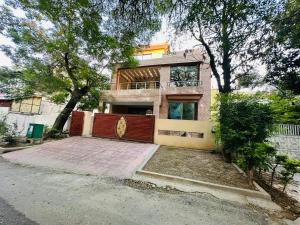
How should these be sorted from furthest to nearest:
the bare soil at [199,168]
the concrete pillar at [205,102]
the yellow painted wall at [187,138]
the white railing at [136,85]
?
the white railing at [136,85], the concrete pillar at [205,102], the yellow painted wall at [187,138], the bare soil at [199,168]

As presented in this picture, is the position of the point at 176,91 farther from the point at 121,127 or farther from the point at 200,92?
the point at 121,127

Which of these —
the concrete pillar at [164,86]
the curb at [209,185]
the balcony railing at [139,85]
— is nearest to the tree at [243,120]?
the curb at [209,185]

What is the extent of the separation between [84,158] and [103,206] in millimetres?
4299

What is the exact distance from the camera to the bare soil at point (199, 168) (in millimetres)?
5219

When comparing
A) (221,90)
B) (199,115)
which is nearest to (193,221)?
(221,90)

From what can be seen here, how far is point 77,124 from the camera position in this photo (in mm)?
12828

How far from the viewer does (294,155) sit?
919cm

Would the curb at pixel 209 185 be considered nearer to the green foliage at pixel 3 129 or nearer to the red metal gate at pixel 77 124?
the green foliage at pixel 3 129

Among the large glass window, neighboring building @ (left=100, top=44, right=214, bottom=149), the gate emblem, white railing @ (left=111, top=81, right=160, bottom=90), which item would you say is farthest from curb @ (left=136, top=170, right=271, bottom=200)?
white railing @ (left=111, top=81, right=160, bottom=90)

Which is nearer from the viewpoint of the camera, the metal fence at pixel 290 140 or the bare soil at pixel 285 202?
the bare soil at pixel 285 202

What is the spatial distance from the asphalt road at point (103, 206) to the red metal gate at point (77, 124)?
811 centimetres

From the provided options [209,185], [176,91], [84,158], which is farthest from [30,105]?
[209,185]

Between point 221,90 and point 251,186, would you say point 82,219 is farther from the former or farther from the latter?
point 221,90

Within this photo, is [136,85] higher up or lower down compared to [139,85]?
lower down
